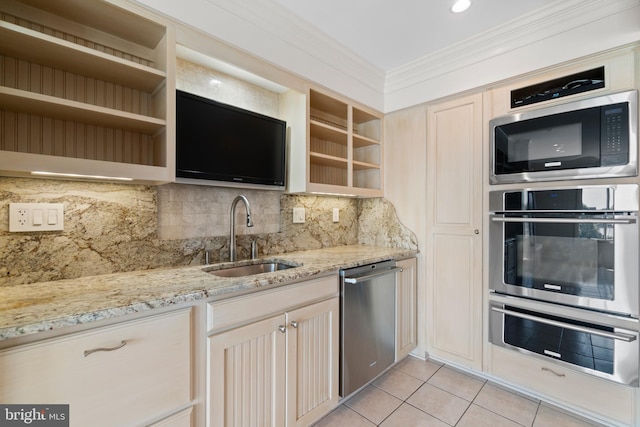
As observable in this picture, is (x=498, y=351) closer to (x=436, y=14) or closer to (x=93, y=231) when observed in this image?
(x=436, y=14)

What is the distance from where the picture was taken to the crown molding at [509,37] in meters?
1.66

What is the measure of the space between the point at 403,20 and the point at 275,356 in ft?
7.23

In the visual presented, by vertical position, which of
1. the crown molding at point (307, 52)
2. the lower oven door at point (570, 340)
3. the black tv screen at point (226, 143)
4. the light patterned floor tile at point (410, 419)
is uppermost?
the crown molding at point (307, 52)

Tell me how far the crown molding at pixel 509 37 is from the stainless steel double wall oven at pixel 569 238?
48cm

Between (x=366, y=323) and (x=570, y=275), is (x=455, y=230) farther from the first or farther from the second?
(x=366, y=323)

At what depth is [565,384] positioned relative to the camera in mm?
1802

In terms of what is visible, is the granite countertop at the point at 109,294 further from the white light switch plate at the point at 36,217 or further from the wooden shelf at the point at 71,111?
the wooden shelf at the point at 71,111

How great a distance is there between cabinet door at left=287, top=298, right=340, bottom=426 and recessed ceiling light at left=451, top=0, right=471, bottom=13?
195cm

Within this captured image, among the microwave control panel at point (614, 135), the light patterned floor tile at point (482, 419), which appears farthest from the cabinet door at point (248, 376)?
the microwave control panel at point (614, 135)

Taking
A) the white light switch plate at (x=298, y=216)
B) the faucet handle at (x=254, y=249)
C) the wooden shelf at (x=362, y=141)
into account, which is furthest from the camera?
the wooden shelf at (x=362, y=141)

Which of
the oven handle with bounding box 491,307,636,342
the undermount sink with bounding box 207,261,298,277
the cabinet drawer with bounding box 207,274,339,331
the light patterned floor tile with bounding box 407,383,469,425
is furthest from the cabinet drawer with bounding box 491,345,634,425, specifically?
the undermount sink with bounding box 207,261,298,277

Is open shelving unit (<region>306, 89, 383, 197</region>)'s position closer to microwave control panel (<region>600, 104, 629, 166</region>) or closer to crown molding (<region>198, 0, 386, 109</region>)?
crown molding (<region>198, 0, 386, 109</region>)

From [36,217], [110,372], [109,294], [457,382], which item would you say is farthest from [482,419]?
[36,217]

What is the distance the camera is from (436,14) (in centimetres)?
183
